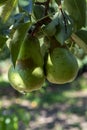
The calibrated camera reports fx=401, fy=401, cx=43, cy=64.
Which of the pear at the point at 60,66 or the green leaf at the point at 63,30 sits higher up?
the green leaf at the point at 63,30

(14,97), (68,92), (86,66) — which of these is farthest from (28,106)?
(86,66)

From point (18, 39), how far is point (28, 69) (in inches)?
3.6

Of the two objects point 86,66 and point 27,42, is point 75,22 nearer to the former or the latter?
point 27,42

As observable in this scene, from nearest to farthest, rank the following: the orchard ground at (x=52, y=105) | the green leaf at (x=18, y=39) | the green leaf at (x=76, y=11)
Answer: the green leaf at (x=18, y=39), the green leaf at (x=76, y=11), the orchard ground at (x=52, y=105)

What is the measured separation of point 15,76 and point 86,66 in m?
5.74

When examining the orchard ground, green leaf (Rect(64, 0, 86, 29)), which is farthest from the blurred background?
green leaf (Rect(64, 0, 86, 29))

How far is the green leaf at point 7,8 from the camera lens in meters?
0.96

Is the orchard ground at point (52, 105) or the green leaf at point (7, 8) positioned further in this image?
the orchard ground at point (52, 105)

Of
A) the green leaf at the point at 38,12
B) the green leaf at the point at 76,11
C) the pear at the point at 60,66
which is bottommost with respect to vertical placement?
the pear at the point at 60,66

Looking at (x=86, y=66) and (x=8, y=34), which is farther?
(x=86, y=66)

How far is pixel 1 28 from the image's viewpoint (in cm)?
97

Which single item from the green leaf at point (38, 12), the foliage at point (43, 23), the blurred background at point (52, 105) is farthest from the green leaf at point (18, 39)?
the blurred background at point (52, 105)

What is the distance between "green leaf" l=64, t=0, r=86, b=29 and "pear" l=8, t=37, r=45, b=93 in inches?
4.4

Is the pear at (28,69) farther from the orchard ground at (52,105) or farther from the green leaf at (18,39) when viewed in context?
the orchard ground at (52,105)
